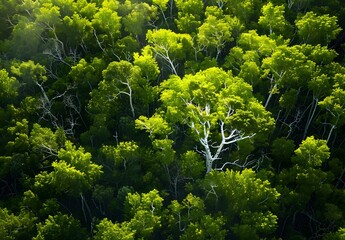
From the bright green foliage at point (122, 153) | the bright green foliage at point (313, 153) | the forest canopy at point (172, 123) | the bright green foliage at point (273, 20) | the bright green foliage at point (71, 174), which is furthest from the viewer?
the bright green foliage at point (273, 20)

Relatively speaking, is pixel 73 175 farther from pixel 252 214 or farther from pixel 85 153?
pixel 252 214

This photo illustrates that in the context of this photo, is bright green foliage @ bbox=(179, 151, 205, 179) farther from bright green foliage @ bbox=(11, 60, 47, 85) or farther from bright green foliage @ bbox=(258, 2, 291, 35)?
bright green foliage @ bbox=(258, 2, 291, 35)

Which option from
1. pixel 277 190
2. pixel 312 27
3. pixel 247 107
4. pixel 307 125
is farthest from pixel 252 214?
pixel 312 27

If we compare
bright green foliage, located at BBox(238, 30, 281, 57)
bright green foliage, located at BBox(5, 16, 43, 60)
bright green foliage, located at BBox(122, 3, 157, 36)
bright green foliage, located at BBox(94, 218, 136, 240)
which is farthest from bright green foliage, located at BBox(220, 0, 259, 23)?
bright green foliage, located at BBox(94, 218, 136, 240)

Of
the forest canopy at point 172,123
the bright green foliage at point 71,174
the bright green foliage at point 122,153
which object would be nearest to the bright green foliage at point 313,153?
the forest canopy at point 172,123

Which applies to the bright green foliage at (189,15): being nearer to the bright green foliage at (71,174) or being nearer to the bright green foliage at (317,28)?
the bright green foliage at (317,28)

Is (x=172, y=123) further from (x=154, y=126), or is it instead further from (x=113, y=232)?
(x=113, y=232)
